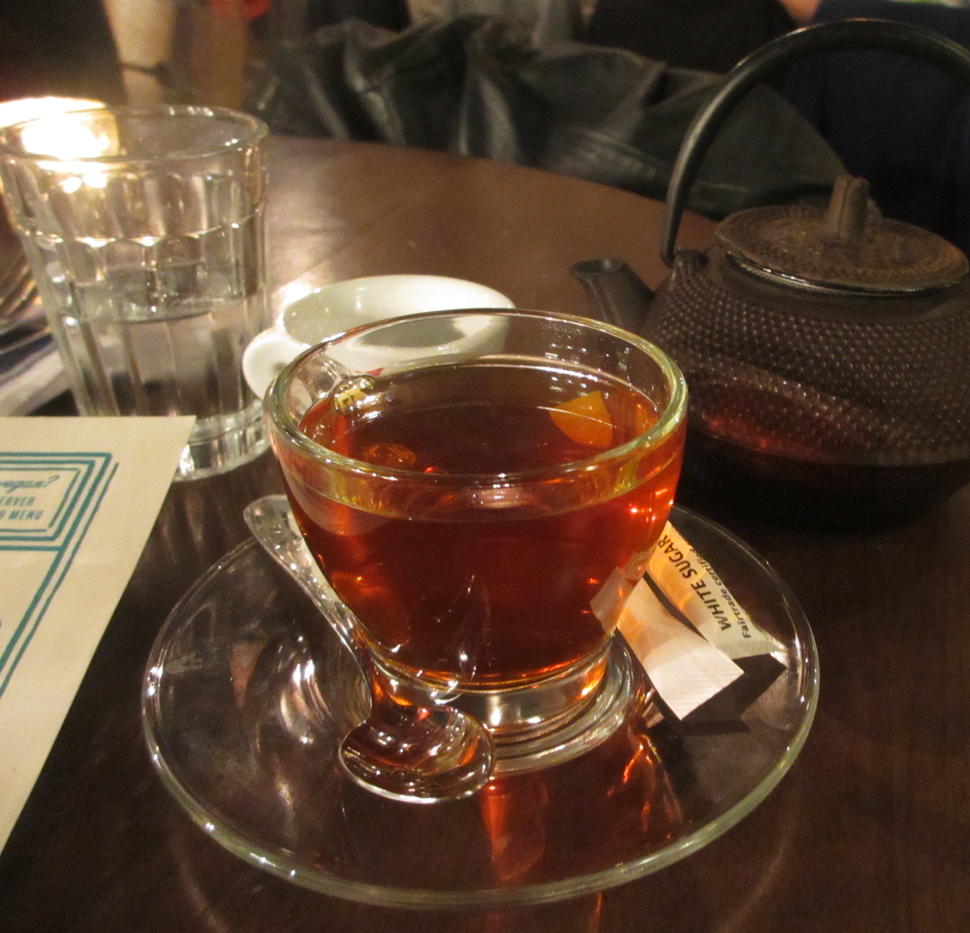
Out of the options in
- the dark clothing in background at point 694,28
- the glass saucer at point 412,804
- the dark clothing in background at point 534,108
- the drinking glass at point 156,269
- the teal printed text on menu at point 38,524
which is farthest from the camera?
the dark clothing in background at point 694,28

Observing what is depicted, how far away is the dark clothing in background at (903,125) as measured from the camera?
1.35 m

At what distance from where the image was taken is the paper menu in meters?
0.37

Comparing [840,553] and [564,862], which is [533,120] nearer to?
[840,553]

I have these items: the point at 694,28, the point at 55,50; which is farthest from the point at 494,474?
the point at 55,50

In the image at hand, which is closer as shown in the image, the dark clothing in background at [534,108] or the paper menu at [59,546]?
the paper menu at [59,546]

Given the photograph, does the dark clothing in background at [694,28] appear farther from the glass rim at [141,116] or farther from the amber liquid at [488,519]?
the amber liquid at [488,519]

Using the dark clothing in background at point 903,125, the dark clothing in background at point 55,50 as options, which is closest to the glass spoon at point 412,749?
the dark clothing in background at point 903,125

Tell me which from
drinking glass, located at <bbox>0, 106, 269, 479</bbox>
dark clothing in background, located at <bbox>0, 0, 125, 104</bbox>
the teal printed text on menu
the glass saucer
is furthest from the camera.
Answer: dark clothing in background, located at <bbox>0, 0, 125, 104</bbox>

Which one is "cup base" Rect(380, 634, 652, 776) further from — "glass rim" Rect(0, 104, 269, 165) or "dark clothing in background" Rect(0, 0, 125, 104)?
"dark clothing in background" Rect(0, 0, 125, 104)

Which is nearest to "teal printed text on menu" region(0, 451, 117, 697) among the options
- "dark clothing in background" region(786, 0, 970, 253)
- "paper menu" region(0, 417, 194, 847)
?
"paper menu" region(0, 417, 194, 847)

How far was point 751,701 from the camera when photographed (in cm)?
38

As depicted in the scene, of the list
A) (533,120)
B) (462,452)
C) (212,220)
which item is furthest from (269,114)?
(462,452)

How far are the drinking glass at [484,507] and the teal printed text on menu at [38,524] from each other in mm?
137

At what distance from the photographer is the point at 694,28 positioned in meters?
2.16
